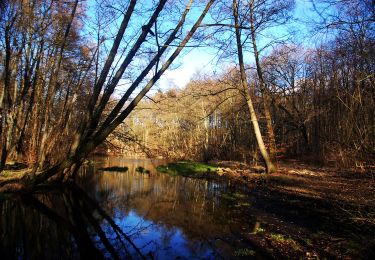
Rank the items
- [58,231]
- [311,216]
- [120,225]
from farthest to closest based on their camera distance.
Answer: [311,216] < [120,225] < [58,231]

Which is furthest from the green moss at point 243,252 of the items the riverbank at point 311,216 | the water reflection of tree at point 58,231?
the water reflection of tree at point 58,231

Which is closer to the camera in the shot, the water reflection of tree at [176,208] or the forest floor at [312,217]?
the forest floor at [312,217]

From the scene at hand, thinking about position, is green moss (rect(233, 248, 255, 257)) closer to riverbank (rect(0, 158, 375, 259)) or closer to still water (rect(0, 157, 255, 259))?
riverbank (rect(0, 158, 375, 259))

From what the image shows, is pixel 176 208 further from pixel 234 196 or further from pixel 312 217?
pixel 312 217

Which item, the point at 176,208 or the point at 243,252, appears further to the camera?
the point at 176,208

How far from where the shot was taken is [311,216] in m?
8.38

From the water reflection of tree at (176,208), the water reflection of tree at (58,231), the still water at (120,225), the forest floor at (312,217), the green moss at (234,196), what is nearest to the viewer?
the forest floor at (312,217)

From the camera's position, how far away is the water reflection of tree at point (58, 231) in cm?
587

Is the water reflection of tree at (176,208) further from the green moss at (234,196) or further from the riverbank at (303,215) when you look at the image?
the riverbank at (303,215)

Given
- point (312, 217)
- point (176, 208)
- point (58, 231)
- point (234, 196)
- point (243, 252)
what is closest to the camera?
point (243, 252)

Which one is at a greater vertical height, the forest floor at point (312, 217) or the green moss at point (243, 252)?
the forest floor at point (312, 217)

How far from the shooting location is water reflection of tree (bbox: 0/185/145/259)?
587cm

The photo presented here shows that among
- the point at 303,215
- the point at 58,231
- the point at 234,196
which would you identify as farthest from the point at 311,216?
the point at 58,231

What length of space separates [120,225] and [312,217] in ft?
16.8
